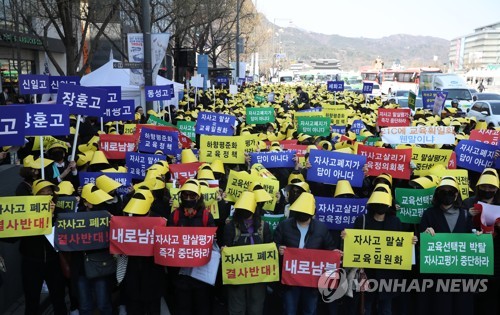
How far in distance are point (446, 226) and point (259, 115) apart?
786 centimetres

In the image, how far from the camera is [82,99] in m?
8.42

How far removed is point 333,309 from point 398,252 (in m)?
0.91

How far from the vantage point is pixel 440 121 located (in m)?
12.4

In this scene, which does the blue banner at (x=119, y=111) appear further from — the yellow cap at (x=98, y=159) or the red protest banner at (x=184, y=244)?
the red protest banner at (x=184, y=244)

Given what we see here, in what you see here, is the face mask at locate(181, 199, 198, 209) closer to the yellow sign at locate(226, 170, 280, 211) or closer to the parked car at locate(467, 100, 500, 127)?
the yellow sign at locate(226, 170, 280, 211)

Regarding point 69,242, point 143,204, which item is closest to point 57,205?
point 69,242

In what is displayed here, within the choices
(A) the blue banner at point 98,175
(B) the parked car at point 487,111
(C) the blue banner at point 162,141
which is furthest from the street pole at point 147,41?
(B) the parked car at point 487,111

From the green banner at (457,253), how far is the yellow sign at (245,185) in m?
1.80

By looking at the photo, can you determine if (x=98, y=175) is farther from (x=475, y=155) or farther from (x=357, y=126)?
(x=357, y=126)

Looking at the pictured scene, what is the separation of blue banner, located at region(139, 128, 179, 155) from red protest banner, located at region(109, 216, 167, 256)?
375 cm

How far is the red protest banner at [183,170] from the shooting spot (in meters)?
7.08

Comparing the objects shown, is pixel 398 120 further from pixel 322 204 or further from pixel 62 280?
pixel 62 280

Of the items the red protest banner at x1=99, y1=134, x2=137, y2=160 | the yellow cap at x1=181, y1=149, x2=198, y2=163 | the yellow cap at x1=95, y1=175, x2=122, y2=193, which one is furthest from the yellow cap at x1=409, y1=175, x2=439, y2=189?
the red protest banner at x1=99, y1=134, x2=137, y2=160

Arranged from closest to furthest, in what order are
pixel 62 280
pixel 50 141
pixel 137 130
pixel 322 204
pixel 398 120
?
1. pixel 62 280
2. pixel 322 204
3. pixel 50 141
4. pixel 137 130
5. pixel 398 120
